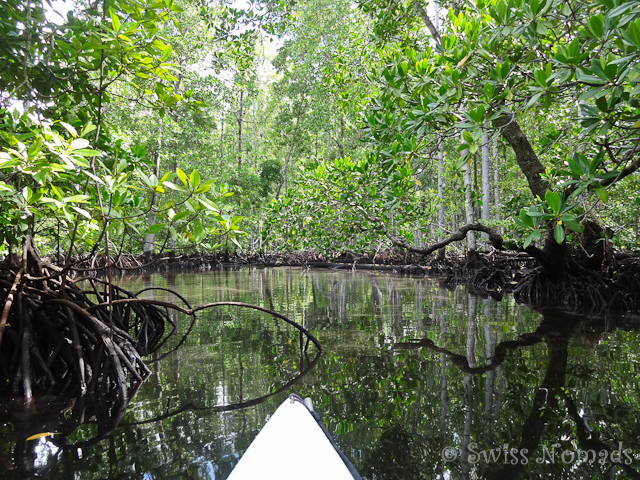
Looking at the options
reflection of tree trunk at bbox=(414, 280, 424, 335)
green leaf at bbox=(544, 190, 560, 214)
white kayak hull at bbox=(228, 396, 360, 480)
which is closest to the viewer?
white kayak hull at bbox=(228, 396, 360, 480)

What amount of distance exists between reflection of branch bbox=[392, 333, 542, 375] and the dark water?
2 cm

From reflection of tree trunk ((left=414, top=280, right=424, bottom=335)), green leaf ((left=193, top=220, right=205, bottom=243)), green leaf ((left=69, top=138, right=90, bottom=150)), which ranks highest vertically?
green leaf ((left=69, top=138, right=90, bottom=150))

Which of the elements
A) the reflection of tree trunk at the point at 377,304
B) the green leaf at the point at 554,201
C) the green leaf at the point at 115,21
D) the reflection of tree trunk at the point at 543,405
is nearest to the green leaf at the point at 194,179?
the green leaf at the point at 115,21

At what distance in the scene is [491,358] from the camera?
3664mm

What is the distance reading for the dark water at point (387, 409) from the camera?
195cm

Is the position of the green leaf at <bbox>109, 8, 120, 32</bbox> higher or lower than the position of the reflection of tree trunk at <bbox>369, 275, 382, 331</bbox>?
higher

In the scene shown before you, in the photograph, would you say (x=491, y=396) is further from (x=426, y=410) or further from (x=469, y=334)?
(x=469, y=334)

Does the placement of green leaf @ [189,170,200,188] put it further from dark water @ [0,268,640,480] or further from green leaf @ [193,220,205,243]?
dark water @ [0,268,640,480]

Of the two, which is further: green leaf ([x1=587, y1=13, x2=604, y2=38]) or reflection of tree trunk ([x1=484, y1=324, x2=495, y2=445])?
reflection of tree trunk ([x1=484, y1=324, x2=495, y2=445])

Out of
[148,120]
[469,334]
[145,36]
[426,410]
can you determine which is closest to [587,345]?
[469,334]

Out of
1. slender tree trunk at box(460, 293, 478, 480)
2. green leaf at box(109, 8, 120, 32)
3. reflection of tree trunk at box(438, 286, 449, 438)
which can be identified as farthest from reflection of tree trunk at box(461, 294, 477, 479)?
green leaf at box(109, 8, 120, 32)

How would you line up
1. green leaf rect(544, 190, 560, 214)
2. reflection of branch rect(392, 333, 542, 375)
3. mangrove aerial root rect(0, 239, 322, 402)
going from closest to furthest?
Answer: green leaf rect(544, 190, 560, 214) < mangrove aerial root rect(0, 239, 322, 402) < reflection of branch rect(392, 333, 542, 375)

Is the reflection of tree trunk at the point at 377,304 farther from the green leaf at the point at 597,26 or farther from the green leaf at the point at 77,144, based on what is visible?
the green leaf at the point at 77,144

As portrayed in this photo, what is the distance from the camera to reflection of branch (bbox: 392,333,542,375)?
338 centimetres
